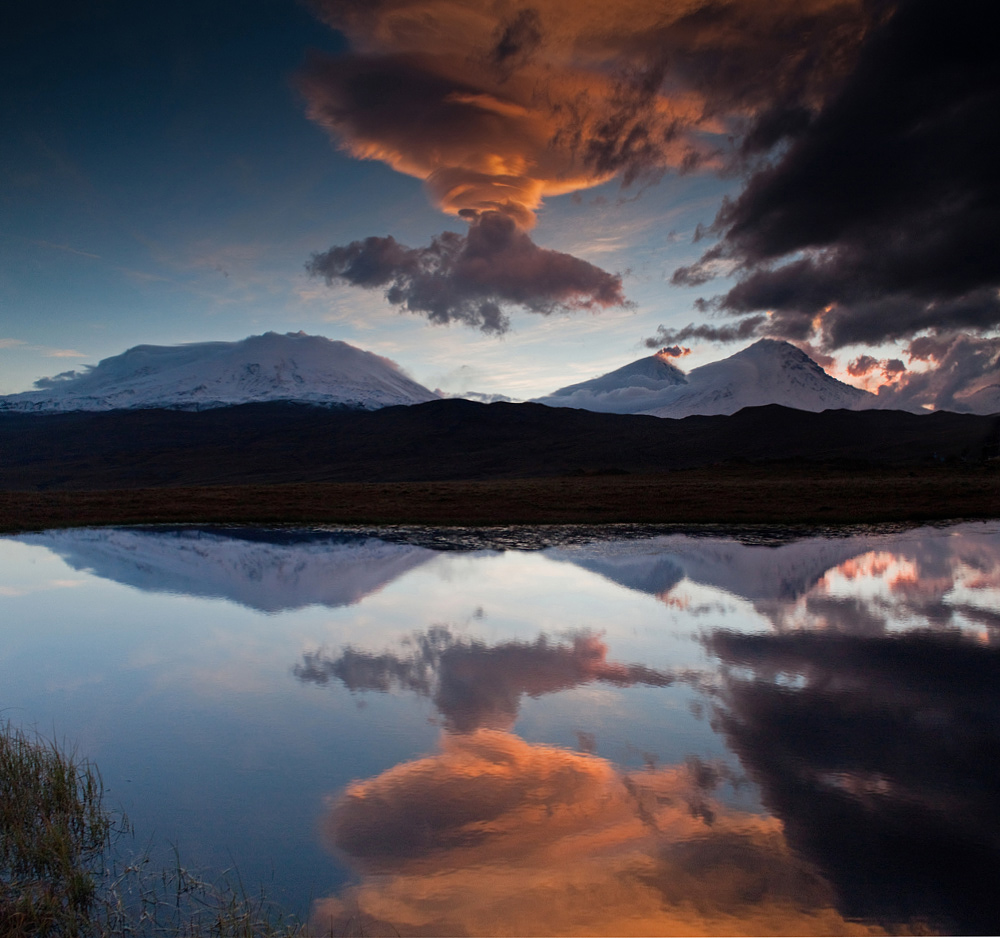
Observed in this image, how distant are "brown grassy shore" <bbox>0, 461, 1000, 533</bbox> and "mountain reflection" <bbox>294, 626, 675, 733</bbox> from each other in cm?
2270

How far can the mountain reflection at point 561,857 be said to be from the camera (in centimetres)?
506

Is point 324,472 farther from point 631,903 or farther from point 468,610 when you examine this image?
point 631,903

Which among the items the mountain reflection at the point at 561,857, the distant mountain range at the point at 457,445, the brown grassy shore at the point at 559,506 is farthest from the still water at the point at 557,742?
the distant mountain range at the point at 457,445

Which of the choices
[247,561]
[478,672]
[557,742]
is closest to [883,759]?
[557,742]

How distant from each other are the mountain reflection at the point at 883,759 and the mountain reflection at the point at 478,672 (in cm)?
201

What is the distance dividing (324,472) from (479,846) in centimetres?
12082

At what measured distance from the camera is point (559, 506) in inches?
1639

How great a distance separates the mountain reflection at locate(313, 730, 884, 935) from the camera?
16.6ft

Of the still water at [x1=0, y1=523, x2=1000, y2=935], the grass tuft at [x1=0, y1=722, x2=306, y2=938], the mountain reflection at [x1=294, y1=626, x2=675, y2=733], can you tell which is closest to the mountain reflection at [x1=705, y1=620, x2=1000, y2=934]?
the still water at [x1=0, y1=523, x2=1000, y2=935]

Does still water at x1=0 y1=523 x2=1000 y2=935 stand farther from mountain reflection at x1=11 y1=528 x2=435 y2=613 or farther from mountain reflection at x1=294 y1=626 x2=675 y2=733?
mountain reflection at x1=11 y1=528 x2=435 y2=613

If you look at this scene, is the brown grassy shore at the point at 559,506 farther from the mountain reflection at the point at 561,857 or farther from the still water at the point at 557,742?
the mountain reflection at the point at 561,857

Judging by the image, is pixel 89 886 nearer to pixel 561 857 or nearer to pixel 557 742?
pixel 561 857

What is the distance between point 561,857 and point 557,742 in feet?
7.85

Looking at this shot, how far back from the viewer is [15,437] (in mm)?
185125
